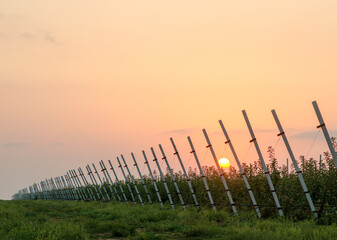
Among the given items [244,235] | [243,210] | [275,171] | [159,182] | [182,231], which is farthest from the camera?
[159,182]

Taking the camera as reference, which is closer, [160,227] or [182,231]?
[182,231]

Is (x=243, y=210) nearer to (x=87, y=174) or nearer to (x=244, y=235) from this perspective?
(x=244, y=235)

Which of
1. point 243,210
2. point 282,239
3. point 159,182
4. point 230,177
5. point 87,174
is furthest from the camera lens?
point 87,174

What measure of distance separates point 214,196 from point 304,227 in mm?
9457

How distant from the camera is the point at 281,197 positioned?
14.3m

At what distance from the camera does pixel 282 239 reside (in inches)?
369

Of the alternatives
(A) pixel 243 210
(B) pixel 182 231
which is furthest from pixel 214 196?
(B) pixel 182 231

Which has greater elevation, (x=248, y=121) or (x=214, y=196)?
(x=248, y=121)

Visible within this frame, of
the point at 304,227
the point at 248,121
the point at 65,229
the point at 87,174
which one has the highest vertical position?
Answer: the point at 87,174

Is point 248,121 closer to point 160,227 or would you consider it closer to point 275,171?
point 275,171

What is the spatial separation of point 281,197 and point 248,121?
2.72 meters

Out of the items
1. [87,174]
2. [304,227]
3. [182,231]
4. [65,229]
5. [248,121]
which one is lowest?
[304,227]

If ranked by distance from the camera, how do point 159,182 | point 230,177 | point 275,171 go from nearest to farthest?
point 275,171 → point 230,177 → point 159,182

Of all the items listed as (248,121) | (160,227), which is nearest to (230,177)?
(248,121)
